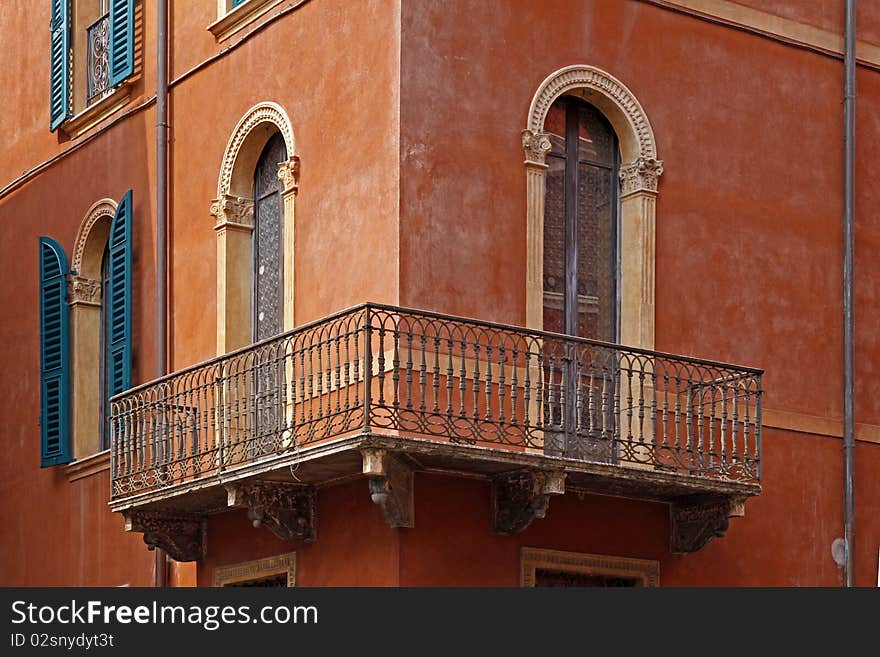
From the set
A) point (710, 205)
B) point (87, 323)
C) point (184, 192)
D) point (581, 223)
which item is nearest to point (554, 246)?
point (581, 223)

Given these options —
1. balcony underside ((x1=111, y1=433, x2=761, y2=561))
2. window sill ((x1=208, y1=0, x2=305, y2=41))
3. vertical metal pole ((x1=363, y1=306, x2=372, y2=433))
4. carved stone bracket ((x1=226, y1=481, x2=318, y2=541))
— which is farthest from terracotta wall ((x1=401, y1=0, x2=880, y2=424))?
window sill ((x1=208, y1=0, x2=305, y2=41))

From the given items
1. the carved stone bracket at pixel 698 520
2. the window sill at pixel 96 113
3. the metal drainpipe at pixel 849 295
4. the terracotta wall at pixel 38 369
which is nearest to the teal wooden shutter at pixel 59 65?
the window sill at pixel 96 113

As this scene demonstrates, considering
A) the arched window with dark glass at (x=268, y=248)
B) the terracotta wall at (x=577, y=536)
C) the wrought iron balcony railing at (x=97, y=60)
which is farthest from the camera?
the wrought iron balcony railing at (x=97, y=60)

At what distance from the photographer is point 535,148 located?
16875 millimetres

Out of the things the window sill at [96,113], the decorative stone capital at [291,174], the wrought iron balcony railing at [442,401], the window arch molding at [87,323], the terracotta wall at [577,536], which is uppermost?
the window sill at [96,113]

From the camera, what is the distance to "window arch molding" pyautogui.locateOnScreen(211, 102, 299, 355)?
18.1 metres

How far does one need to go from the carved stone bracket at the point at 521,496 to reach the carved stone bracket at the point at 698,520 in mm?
1482

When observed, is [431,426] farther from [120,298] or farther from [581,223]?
[120,298]

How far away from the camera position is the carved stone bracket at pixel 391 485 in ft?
49.0

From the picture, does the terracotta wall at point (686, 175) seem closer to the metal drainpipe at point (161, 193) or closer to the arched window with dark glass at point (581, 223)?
the arched window with dark glass at point (581, 223)

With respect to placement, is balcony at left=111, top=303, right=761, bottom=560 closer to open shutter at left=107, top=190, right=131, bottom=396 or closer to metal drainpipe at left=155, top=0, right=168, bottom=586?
metal drainpipe at left=155, top=0, right=168, bottom=586

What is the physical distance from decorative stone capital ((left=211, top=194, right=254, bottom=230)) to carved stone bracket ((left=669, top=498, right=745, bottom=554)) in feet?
14.4

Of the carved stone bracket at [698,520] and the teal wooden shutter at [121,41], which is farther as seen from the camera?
the teal wooden shutter at [121,41]

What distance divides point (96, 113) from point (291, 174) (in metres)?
4.03
